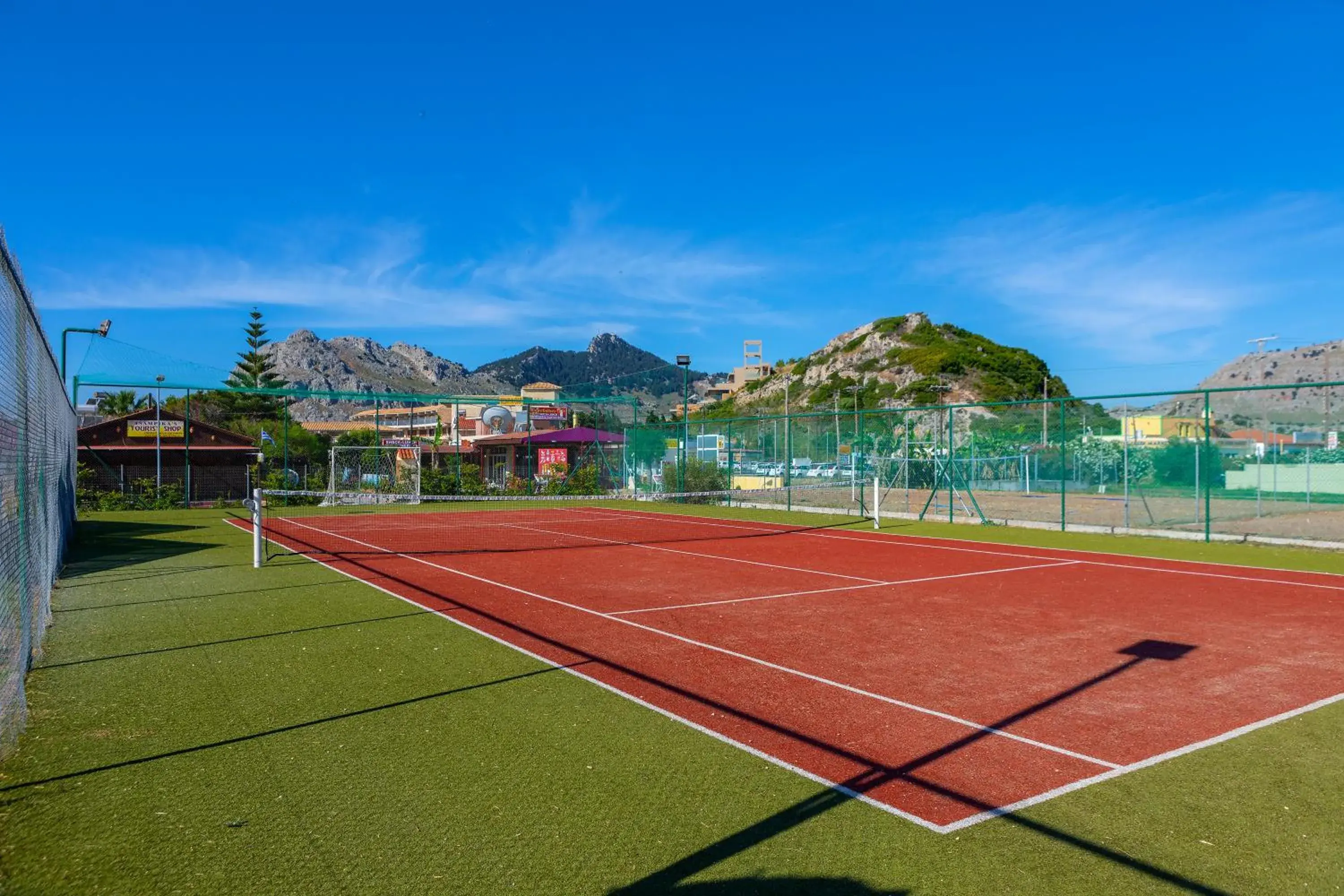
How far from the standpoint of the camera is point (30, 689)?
6.51 m

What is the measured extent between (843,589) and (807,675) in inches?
191

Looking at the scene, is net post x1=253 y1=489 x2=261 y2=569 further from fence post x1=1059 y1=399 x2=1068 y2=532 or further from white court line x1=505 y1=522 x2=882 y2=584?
fence post x1=1059 y1=399 x2=1068 y2=532

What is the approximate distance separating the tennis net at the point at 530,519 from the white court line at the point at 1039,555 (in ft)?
0.99

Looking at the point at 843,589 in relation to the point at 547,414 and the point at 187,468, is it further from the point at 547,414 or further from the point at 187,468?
the point at 547,414

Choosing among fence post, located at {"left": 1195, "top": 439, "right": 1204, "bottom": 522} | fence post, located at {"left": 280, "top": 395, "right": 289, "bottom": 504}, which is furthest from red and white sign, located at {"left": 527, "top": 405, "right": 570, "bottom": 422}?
fence post, located at {"left": 1195, "top": 439, "right": 1204, "bottom": 522}

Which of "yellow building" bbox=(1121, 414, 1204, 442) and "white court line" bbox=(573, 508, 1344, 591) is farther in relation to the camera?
"yellow building" bbox=(1121, 414, 1204, 442)

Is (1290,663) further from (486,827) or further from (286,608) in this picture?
(286,608)

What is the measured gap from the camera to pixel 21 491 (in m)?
6.61

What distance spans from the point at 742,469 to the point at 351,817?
90.8 ft

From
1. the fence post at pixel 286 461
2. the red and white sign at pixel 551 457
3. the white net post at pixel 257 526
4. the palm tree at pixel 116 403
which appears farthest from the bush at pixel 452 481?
the palm tree at pixel 116 403

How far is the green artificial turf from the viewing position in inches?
145

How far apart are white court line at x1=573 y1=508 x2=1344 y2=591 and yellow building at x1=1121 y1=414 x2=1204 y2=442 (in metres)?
4.92

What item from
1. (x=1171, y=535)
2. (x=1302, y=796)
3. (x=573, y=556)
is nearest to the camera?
(x=1302, y=796)

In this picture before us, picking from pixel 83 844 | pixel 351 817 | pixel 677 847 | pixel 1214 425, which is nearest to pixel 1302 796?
pixel 677 847
